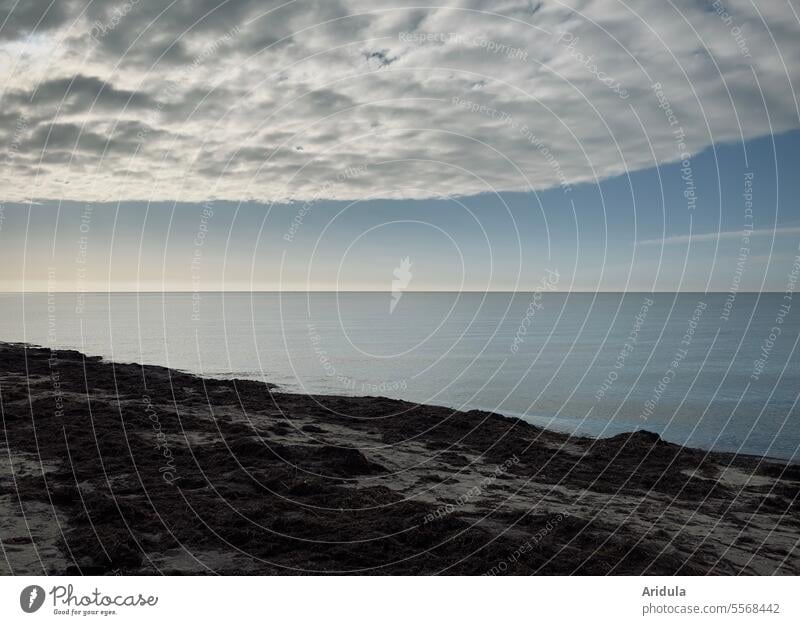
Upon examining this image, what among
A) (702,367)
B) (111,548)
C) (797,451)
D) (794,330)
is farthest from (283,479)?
(794,330)

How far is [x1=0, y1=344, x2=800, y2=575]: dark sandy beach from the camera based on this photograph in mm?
14422

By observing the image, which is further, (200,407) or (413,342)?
(413,342)

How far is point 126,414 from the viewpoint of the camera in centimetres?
3052

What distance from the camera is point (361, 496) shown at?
1906 cm

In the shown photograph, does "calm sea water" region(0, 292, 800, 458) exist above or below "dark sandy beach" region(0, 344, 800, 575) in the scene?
below

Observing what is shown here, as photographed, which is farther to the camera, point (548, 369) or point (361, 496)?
point (548, 369)

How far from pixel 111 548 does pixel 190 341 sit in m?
75.6

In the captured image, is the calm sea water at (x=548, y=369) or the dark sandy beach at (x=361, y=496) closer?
the dark sandy beach at (x=361, y=496)

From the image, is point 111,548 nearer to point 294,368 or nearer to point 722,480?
point 722,480

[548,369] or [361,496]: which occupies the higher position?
[361,496]

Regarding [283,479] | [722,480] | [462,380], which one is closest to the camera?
[283,479]

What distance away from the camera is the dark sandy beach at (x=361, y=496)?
47.3 ft

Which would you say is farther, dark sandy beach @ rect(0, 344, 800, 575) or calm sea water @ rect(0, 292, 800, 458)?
calm sea water @ rect(0, 292, 800, 458)

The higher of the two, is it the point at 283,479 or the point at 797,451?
the point at 283,479
